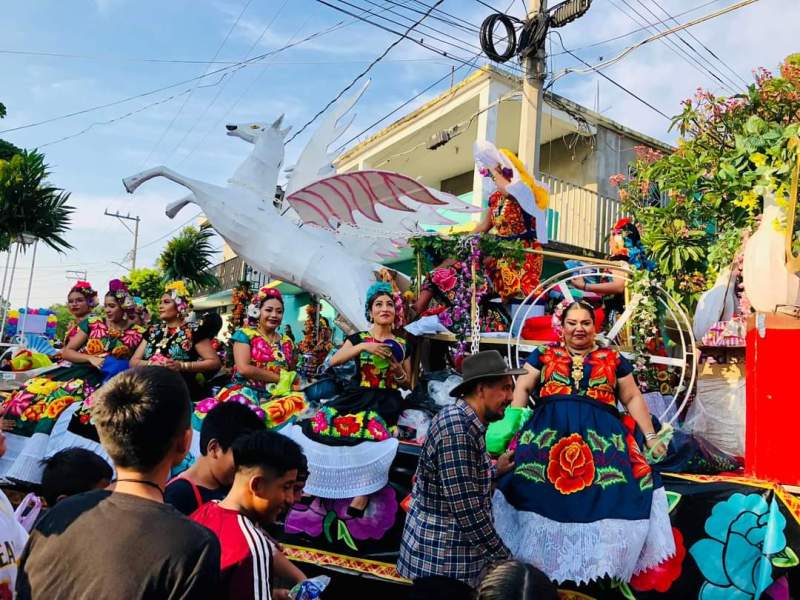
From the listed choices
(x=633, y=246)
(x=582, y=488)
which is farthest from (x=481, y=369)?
(x=633, y=246)

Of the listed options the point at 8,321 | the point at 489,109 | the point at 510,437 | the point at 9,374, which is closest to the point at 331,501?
the point at 510,437

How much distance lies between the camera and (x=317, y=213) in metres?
6.44

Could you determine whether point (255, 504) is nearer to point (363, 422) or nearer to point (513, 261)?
point (363, 422)

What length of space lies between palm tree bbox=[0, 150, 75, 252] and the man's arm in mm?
11889

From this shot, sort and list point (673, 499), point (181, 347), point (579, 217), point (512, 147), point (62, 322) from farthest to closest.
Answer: point (62, 322) < point (512, 147) < point (579, 217) < point (181, 347) < point (673, 499)

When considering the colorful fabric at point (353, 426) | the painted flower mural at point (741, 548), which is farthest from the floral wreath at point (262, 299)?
the painted flower mural at point (741, 548)

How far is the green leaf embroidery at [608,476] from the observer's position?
3188 millimetres

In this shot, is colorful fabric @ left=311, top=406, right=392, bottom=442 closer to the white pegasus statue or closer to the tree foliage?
the white pegasus statue

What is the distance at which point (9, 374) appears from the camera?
798 cm

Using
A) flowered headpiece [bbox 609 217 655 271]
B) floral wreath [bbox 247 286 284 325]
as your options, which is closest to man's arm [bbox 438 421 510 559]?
floral wreath [bbox 247 286 284 325]

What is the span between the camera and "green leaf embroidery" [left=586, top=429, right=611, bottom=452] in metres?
3.26

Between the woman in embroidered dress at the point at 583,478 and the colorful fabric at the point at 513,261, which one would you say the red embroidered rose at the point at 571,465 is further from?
the colorful fabric at the point at 513,261

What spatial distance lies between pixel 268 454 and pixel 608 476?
1.91 m

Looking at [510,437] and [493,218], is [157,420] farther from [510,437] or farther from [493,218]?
[493,218]
